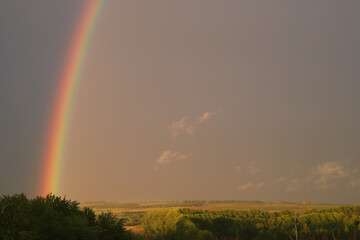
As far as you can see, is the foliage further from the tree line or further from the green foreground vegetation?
the tree line

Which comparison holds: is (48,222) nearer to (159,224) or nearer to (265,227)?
(265,227)

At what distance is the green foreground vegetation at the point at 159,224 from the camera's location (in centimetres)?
3722

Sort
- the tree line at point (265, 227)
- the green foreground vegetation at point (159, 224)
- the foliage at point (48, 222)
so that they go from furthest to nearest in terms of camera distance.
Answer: the tree line at point (265, 227), the green foreground vegetation at point (159, 224), the foliage at point (48, 222)

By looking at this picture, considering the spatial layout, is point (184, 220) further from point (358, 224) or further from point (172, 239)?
point (358, 224)

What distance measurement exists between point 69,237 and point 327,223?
69.7 m

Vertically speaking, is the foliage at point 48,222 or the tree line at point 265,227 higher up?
the foliage at point 48,222

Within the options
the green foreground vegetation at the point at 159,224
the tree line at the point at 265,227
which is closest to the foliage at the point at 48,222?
the green foreground vegetation at the point at 159,224

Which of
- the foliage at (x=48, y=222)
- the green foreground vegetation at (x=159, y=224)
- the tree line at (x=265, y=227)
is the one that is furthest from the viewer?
the tree line at (x=265, y=227)

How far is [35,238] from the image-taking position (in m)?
36.9

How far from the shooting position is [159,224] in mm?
111625

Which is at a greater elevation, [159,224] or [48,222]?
[48,222]

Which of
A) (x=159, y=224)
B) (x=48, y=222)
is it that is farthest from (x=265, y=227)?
(x=48, y=222)

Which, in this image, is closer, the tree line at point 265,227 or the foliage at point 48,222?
the foliage at point 48,222

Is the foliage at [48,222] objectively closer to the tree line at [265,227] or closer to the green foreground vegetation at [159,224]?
the green foreground vegetation at [159,224]
